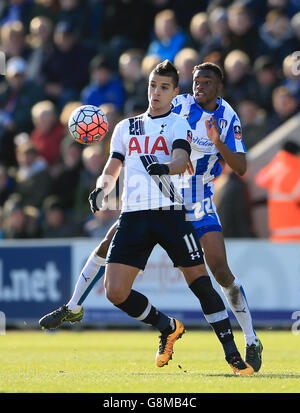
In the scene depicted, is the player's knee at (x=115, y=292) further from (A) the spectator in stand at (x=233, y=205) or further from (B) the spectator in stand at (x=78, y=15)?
(B) the spectator in stand at (x=78, y=15)

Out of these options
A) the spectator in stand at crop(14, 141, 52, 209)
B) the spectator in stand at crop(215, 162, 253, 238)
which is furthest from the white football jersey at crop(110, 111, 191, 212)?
the spectator in stand at crop(14, 141, 52, 209)

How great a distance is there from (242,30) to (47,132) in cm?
409

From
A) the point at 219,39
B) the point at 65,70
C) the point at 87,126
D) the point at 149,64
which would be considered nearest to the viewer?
the point at 87,126

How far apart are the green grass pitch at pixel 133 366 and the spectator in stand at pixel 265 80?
12.0 ft

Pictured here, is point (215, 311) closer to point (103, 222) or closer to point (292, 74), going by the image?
point (292, 74)

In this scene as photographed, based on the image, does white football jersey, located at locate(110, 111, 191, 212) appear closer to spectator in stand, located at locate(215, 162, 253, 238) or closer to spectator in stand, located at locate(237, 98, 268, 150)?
spectator in stand, located at locate(215, 162, 253, 238)

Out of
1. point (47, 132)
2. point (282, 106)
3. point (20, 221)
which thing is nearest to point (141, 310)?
point (282, 106)

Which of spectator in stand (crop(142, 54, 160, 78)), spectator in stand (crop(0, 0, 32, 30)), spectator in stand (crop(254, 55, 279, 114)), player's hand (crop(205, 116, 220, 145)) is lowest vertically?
player's hand (crop(205, 116, 220, 145))

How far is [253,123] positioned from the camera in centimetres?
1512

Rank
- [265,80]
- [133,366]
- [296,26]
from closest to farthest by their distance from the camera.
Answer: [133,366]
[265,80]
[296,26]

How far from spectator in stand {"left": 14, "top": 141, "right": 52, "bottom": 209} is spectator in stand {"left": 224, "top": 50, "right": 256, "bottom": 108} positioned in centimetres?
368

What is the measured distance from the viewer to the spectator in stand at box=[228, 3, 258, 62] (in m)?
15.4
